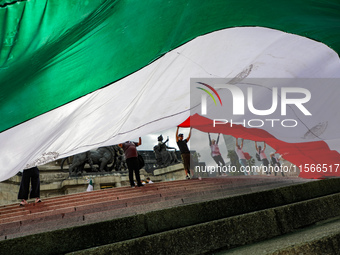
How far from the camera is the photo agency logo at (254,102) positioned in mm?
3957

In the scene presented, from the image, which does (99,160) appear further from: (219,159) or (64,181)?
(219,159)

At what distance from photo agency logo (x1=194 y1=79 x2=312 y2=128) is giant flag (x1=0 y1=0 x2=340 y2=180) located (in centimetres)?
25

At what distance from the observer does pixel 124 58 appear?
2545 mm

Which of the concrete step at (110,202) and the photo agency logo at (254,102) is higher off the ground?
the photo agency logo at (254,102)

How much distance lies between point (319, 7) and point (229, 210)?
2429 millimetres

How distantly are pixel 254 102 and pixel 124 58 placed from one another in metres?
2.56

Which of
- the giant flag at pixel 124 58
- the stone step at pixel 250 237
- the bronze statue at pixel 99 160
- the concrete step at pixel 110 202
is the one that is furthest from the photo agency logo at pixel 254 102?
the bronze statue at pixel 99 160

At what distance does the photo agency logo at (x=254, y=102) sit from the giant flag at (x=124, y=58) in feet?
0.82

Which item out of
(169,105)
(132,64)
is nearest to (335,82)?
(169,105)

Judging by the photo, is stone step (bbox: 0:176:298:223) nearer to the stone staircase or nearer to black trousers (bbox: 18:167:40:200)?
black trousers (bbox: 18:167:40:200)

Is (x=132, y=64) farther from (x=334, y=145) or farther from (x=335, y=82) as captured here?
(x=334, y=145)

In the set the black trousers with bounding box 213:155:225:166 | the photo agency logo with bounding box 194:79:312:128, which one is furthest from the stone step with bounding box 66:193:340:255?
the black trousers with bounding box 213:155:225:166

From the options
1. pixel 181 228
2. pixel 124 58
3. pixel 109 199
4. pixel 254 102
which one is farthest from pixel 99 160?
pixel 181 228

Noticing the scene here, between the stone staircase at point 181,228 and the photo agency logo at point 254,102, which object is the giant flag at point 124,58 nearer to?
the photo agency logo at point 254,102
